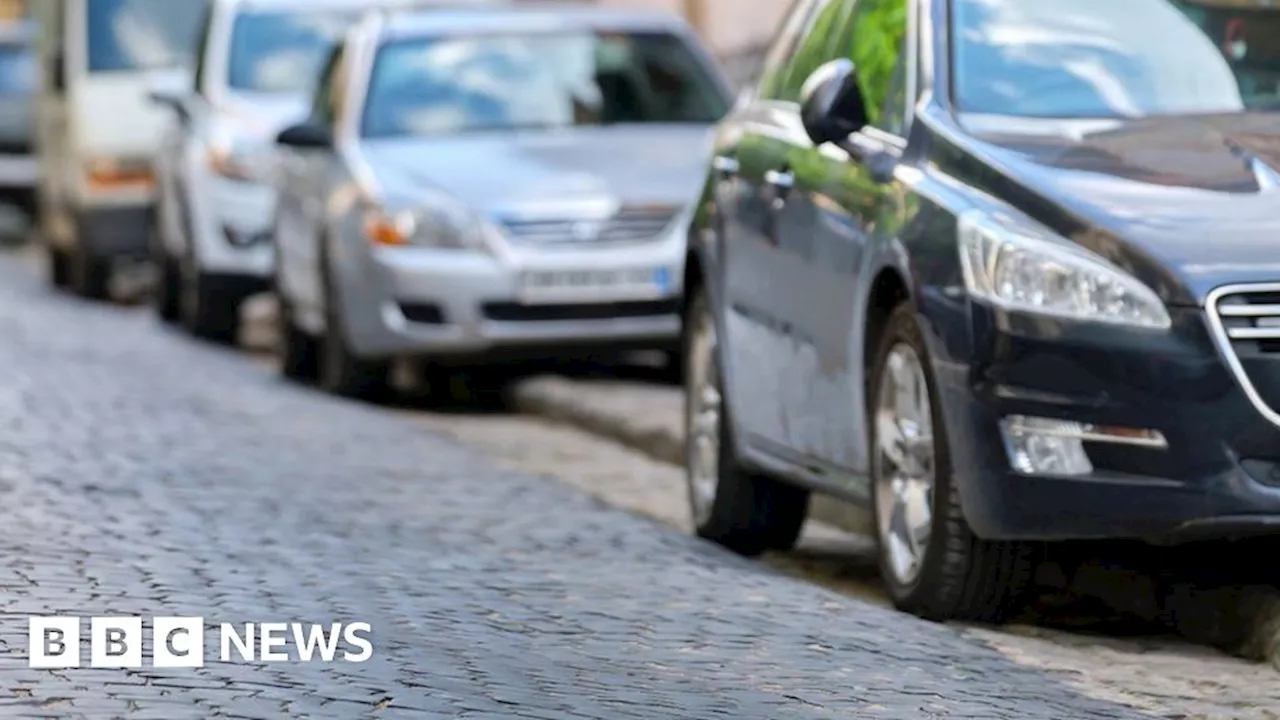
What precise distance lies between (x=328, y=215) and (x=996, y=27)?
7.10 meters

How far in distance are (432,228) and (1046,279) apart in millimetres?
7342

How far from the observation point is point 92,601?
773 centimetres

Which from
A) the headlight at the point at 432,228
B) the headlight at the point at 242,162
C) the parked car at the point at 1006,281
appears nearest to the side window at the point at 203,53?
the headlight at the point at 242,162

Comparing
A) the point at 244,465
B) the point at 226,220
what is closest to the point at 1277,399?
the point at 244,465

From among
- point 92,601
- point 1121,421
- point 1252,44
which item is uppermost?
point 1252,44

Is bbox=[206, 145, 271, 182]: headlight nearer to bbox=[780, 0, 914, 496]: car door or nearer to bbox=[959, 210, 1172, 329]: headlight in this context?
bbox=[780, 0, 914, 496]: car door

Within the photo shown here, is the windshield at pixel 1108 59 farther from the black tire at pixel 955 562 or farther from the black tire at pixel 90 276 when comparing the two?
the black tire at pixel 90 276

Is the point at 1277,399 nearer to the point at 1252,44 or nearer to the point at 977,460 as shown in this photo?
the point at 977,460

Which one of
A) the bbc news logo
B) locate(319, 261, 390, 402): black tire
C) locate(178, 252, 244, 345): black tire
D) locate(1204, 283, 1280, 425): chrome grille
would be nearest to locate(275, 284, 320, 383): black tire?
locate(319, 261, 390, 402): black tire

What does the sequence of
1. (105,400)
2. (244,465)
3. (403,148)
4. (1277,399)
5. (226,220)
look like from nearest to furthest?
(1277,399), (244,465), (105,400), (403,148), (226,220)

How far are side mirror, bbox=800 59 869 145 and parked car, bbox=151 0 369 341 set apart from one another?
10769mm

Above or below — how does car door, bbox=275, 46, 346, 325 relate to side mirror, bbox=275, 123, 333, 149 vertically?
below

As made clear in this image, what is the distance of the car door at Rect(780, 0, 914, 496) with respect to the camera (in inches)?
338

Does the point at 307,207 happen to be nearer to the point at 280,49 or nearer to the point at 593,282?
the point at 593,282
